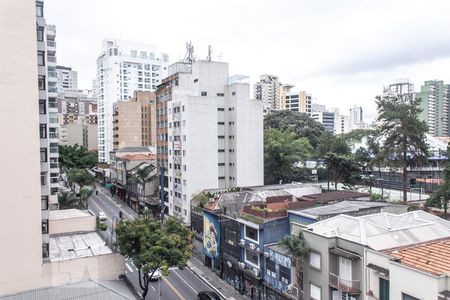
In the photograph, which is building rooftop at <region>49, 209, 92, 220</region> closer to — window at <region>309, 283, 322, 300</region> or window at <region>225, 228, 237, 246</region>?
window at <region>225, 228, 237, 246</region>

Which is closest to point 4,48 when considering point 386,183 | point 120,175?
point 386,183

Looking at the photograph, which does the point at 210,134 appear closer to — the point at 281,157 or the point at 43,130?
the point at 281,157

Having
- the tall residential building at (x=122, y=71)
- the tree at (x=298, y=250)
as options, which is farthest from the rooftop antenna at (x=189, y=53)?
the tall residential building at (x=122, y=71)

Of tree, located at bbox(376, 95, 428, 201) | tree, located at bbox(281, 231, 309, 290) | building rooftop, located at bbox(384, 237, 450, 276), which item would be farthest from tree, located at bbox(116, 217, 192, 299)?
tree, located at bbox(376, 95, 428, 201)

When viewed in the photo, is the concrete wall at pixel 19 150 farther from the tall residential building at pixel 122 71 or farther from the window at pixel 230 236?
the tall residential building at pixel 122 71

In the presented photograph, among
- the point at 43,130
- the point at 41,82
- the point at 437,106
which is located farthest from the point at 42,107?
the point at 437,106

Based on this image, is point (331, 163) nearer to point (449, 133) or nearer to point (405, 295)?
point (405, 295)
